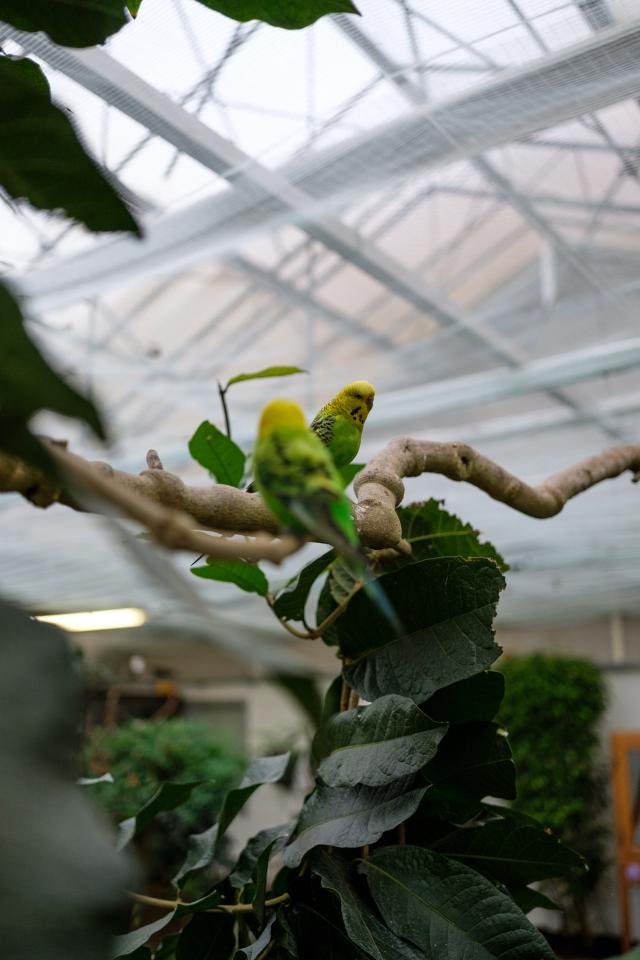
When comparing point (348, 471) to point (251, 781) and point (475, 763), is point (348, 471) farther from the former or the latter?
point (251, 781)

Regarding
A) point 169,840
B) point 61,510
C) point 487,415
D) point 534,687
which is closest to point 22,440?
point 61,510

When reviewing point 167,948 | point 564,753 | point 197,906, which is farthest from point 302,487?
point 564,753

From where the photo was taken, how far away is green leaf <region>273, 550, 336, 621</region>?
897 millimetres

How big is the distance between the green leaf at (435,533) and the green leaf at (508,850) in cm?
31

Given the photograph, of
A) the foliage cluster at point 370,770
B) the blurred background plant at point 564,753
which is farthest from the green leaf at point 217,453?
the blurred background plant at point 564,753

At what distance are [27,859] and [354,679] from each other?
0.66 metres

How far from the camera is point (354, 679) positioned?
2.95 ft

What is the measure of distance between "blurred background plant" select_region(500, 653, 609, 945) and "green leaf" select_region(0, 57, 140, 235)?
7.01 m

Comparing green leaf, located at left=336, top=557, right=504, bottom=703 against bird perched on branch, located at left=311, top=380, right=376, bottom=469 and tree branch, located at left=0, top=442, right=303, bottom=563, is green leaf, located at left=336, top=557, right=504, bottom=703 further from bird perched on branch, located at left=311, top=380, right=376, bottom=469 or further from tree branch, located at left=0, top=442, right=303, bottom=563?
tree branch, located at left=0, top=442, right=303, bottom=563

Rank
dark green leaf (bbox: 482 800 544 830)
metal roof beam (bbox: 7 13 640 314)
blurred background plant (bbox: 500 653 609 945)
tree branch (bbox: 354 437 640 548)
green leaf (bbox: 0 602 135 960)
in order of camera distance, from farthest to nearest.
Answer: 1. blurred background plant (bbox: 500 653 609 945)
2. metal roof beam (bbox: 7 13 640 314)
3. dark green leaf (bbox: 482 800 544 830)
4. tree branch (bbox: 354 437 640 548)
5. green leaf (bbox: 0 602 135 960)

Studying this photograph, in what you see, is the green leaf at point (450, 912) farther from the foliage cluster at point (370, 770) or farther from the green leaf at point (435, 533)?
the green leaf at point (435, 533)

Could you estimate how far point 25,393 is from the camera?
306mm

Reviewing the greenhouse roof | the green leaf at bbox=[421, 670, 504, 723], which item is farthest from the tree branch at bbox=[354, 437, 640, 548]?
the green leaf at bbox=[421, 670, 504, 723]

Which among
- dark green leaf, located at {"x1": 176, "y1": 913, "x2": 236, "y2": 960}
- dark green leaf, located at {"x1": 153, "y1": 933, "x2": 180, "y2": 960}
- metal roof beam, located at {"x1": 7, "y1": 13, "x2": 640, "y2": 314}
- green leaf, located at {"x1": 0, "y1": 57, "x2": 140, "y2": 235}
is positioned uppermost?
metal roof beam, located at {"x1": 7, "y1": 13, "x2": 640, "y2": 314}
